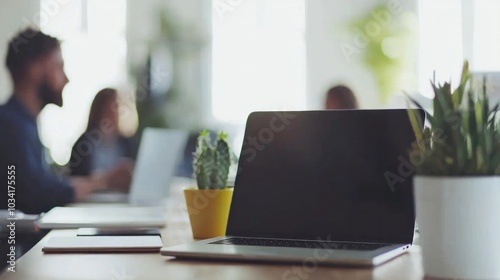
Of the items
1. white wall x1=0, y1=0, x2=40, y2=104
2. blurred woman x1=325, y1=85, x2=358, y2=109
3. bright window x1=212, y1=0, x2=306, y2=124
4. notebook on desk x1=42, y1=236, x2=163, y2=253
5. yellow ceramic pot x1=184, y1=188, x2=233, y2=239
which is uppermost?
white wall x1=0, y1=0, x2=40, y2=104

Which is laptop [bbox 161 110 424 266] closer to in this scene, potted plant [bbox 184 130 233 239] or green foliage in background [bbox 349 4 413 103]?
potted plant [bbox 184 130 233 239]

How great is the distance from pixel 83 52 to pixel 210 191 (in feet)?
9.85

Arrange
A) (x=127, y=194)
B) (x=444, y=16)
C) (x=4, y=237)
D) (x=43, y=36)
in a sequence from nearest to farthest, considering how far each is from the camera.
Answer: (x=4, y=237)
(x=127, y=194)
(x=43, y=36)
(x=444, y=16)

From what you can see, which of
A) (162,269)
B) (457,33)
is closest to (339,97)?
(457,33)

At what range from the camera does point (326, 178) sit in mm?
1095

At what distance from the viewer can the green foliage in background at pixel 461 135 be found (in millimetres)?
791

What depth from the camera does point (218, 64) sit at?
13.2 feet

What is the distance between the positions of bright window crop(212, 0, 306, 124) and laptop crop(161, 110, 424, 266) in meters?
2.78

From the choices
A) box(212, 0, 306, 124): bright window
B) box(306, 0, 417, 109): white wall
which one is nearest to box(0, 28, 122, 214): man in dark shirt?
box(212, 0, 306, 124): bright window

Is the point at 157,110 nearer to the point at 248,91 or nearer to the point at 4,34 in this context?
the point at 248,91

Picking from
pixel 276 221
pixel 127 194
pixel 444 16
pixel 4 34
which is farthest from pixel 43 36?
pixel 444 16

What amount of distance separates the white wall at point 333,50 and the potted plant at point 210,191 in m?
2.69

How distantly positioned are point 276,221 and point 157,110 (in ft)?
9.53

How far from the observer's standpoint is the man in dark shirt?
2.39 m
